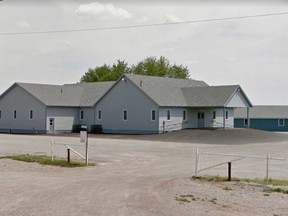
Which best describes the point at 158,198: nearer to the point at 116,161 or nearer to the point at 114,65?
the point at 116,161

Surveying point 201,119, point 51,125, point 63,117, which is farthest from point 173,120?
point 51,125

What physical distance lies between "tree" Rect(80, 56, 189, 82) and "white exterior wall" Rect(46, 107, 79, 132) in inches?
1325

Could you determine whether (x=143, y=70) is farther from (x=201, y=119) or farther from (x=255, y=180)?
(x=255, y=180)

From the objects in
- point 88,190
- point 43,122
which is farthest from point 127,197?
point 43,122

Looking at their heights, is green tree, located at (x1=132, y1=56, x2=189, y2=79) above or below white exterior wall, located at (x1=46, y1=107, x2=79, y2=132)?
above

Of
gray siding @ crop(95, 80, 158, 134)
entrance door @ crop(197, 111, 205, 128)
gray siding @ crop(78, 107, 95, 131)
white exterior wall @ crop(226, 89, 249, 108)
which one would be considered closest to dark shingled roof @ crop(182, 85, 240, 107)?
white exterior wall @ crop(226, 89, 249, 108)

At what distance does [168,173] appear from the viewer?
58.5ft

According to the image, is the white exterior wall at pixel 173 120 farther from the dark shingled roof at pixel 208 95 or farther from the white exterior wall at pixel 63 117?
the white exterior wall at pixel 63 117

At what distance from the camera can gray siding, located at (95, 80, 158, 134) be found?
48969 millimetres

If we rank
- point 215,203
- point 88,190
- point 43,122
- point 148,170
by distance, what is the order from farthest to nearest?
1. point 43,122
2. point 148,170
3. point 88,190
4. point 215,203

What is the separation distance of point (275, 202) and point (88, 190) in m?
5.25

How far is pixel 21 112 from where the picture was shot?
54938 mm

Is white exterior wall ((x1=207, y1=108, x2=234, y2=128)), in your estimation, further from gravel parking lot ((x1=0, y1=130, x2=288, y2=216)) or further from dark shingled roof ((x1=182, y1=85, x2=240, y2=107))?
gravel parking lot ((x1=0, y1=130, x2=288, y2=216))

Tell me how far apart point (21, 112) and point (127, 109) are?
13.8 meters
